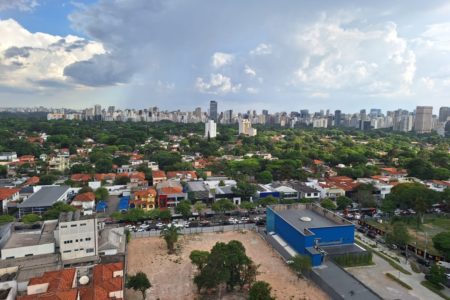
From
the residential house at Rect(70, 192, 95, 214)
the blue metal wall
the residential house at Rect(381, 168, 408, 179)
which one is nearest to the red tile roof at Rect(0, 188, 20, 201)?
the residential house at Rect(70, 192, 95, 214)

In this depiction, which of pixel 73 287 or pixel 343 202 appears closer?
pixel 73 287

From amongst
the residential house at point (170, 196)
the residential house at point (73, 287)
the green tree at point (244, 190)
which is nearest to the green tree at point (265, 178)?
the green tree at point (244, 190)

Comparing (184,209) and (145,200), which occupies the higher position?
(184,209)

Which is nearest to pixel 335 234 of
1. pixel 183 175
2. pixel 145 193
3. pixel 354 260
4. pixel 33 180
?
pixel 354 260

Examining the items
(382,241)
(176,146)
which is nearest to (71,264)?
(382,241)

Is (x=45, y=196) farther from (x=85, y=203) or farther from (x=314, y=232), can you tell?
(x=314, y=232)

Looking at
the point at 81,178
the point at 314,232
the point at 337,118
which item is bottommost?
the point at 81,178

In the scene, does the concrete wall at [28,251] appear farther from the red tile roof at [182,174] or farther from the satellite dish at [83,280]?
the red tile roof at [182,174]
